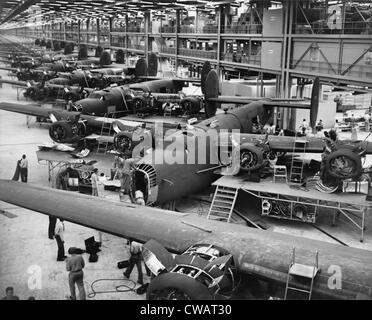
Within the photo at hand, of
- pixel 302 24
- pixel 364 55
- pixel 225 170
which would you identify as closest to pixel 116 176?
pixel 225 170

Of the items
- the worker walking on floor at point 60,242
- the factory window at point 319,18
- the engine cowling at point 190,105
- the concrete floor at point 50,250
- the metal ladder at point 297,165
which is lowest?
the concrete floor at point 50,250

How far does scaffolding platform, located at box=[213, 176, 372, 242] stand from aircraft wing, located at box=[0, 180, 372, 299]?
573 cm

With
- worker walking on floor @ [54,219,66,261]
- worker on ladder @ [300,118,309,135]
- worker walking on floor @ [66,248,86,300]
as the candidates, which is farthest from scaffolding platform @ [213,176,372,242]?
worker on ladder @ [300,118,309,135]

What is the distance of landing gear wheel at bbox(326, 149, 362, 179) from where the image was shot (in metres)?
17.7

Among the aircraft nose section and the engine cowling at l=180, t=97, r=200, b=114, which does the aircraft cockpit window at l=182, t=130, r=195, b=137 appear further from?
the engine cowling at l=180, t=97, r=200, b=114

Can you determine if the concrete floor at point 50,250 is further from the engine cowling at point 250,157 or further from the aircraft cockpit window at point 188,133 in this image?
the aircraft cockpit window at point 188,133

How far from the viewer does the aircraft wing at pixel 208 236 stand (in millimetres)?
10336

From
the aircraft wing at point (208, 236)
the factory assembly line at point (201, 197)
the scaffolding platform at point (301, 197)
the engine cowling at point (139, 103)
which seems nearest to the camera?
the aircraft wing at point (208, 236)

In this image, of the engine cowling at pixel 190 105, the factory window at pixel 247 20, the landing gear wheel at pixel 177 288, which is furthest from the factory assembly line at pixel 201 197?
the factory window at pixel 247 20

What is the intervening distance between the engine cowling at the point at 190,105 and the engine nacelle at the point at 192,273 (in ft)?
83.3

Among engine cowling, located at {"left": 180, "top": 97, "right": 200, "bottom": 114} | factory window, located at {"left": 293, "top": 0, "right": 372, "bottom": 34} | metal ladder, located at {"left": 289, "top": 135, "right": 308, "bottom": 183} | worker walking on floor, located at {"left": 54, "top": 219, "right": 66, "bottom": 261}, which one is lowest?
worker walking on floor, located at {"left": 54, "top": 219, "right": 66, "bottom": 261}

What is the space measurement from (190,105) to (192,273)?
27.2 metres

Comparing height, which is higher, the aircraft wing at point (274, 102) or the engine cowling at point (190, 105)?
the aircraft wing at point (274, 102)

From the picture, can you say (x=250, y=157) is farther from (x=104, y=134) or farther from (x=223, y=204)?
(x=104, y=134)
